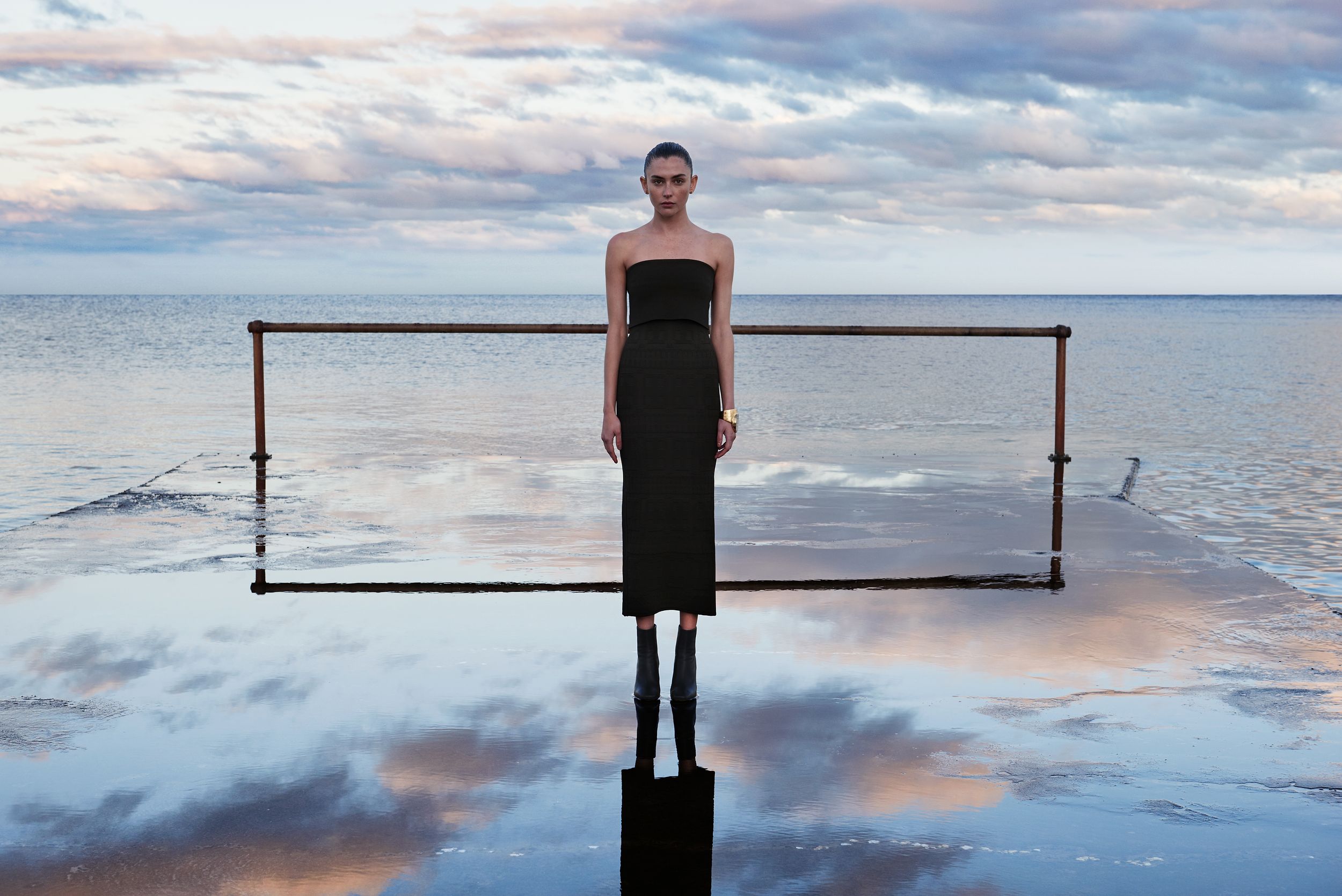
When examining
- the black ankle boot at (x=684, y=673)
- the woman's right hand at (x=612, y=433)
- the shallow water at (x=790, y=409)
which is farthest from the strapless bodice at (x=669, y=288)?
the shallow water at (x=790, y=409)

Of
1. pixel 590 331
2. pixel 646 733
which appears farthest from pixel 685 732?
pixel 590 331

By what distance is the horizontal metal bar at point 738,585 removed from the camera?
19.4 ft

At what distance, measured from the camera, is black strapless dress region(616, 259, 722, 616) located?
423 cm

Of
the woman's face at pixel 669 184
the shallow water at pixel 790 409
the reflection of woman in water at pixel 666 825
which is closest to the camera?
the reflection of woman in water at pixel 666 825

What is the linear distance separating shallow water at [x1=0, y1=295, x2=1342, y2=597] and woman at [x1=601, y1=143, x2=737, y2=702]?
3.87 metres

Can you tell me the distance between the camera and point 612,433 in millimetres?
4332

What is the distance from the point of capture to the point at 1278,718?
13.3 ft

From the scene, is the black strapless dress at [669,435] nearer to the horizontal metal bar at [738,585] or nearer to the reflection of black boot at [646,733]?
the reflection of black boot at [646,733]

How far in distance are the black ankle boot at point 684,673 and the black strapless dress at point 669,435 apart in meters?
0.12

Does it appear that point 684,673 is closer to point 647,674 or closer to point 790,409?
point 647,674

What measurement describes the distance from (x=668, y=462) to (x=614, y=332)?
0.44 metres

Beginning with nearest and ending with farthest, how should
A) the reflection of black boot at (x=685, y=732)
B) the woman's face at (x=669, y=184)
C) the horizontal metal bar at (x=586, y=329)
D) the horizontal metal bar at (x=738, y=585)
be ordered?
the reflection of black boot at (x=685, y=732), the woman's face at (x=669, y=184), the horizontal metal bar at (x=738, y=585), the horizontal metal bar at (x=586, y=329)

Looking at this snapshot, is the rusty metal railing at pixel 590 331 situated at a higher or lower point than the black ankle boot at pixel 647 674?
higher

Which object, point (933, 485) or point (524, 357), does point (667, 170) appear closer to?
point (933, 485)
